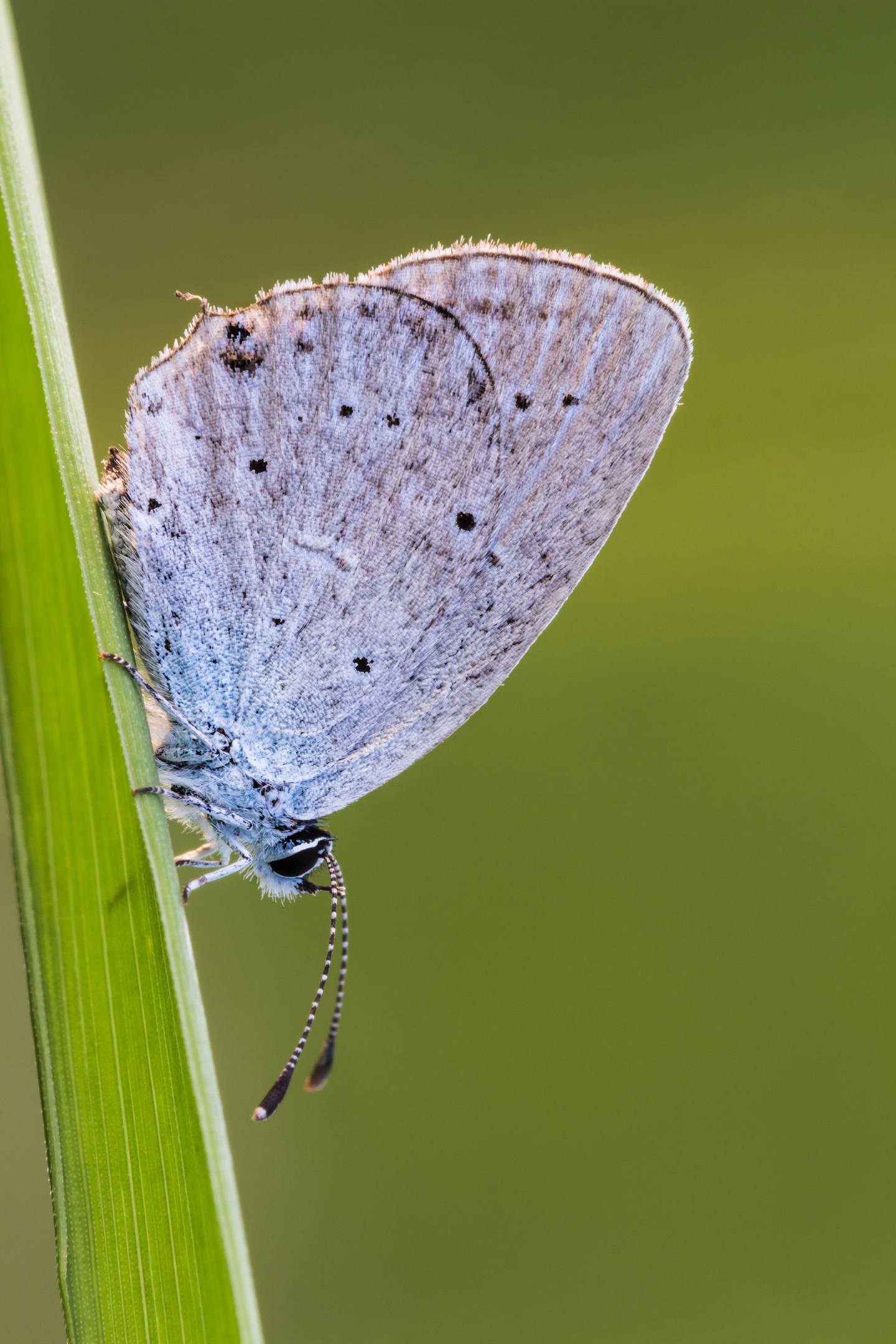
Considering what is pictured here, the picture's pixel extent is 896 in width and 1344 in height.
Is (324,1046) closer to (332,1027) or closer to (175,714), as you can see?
(332,1027)

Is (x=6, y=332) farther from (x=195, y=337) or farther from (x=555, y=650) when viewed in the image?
(x=555, y=650)

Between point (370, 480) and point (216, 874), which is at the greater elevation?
point (370, 480)

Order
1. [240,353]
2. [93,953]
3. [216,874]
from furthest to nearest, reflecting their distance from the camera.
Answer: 1. [216,874]
2. [240,353]
3. [93,953]

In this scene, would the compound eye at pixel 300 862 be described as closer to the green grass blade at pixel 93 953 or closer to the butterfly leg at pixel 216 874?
the butterfly leg at pixel 216 874

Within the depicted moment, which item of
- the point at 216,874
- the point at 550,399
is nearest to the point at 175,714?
the point at 216,874

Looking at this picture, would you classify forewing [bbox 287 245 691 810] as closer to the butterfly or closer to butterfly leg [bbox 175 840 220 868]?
the butterfly

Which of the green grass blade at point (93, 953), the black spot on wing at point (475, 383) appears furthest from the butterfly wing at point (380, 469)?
the green grass blade at point (93, 953)

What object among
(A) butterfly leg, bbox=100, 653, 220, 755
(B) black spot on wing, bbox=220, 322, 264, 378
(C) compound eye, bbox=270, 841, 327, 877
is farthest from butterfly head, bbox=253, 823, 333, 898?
(B) black spot on wing, bbox=220, 322, 264, 378
